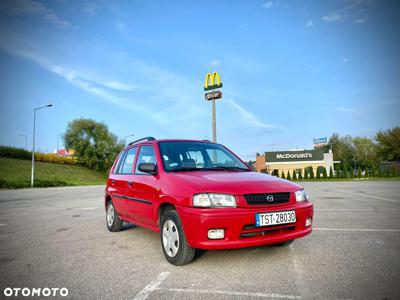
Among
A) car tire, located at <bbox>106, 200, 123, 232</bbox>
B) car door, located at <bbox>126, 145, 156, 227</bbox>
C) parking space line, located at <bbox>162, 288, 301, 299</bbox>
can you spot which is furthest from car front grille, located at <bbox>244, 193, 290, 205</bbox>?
car tire, located at <bbox>106, 200, 123, 232</bbox>

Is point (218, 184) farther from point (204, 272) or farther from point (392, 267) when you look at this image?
point (392, 267)

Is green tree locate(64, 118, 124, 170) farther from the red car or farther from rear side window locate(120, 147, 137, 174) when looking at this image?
the red car

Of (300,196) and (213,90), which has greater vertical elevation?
(213,90)

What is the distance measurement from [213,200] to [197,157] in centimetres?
142

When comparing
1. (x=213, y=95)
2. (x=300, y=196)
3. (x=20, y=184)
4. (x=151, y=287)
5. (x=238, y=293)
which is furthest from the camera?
(x=213, y=95)

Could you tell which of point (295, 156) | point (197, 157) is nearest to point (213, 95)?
point (197, 157)

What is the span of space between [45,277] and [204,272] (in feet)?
5.88

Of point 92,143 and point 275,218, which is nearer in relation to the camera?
point 275,218

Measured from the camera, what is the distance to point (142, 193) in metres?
4.47

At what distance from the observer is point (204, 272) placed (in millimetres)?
3357

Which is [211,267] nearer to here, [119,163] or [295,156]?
[119,163]

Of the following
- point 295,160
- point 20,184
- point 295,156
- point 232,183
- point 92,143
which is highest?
point 92,143

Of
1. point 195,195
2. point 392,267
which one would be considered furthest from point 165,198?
point 392,267

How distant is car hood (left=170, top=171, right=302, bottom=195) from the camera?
3.40 meters
